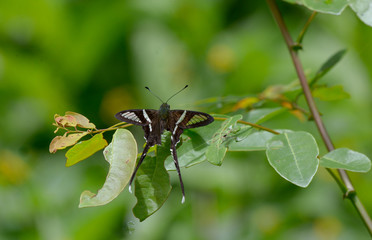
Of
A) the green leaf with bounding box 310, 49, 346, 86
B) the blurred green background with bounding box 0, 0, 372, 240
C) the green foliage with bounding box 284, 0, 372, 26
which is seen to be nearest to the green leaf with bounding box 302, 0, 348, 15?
the green foliage with bounding box 284, 0, 372, 26

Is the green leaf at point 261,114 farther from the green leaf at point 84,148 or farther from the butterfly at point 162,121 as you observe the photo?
the green leaf at point 84,148

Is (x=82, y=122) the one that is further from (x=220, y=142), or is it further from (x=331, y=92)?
(x=331, y=92)

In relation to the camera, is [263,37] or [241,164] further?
[263,37]

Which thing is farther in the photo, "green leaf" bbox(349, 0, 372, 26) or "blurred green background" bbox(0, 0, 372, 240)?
"blurred green background" bbox(0, 0, 372, 240)

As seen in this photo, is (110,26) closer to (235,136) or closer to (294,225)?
(294,225)

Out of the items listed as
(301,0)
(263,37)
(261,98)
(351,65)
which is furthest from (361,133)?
(301,0)

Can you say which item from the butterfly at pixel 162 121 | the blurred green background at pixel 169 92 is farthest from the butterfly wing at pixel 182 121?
the blurred green background at pixel 169 92

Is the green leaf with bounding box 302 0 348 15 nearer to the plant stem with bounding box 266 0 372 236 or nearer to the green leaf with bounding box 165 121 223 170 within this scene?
the plant stem with bounding box 266 0 372 236
